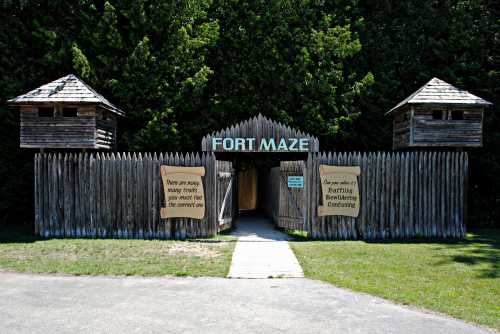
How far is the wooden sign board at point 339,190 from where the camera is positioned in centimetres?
1377

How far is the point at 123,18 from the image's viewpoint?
19.0 m

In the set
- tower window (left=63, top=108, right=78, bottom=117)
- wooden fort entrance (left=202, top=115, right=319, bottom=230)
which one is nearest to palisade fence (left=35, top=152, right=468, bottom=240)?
wooden fort entrance (left=202, top=115, right=319, bottom=230)

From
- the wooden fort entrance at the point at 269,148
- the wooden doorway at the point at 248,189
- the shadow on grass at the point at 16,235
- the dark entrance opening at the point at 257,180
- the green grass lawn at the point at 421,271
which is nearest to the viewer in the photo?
the green grass lawn at the point at 421,271

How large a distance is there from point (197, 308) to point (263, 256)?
4.30 m

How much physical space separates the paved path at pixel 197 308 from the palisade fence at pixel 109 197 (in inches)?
215

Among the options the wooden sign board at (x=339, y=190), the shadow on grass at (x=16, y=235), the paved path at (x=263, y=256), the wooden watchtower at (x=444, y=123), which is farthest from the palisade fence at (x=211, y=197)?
the paved path at (x=263, y=256)

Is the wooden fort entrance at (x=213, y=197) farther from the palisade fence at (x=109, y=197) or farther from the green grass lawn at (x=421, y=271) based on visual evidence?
the green grass lawn at (x=421, y=271)

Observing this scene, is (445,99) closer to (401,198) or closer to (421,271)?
(401,198)

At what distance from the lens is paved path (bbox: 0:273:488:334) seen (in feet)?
19.0

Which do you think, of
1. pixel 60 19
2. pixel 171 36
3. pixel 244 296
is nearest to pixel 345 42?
pixel 171 36

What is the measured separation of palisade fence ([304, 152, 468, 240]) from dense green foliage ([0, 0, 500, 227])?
486cm

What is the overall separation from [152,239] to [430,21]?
16706 mm

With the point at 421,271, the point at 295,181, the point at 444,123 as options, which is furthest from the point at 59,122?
the point at 444,123

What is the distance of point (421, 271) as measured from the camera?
9117 mm
